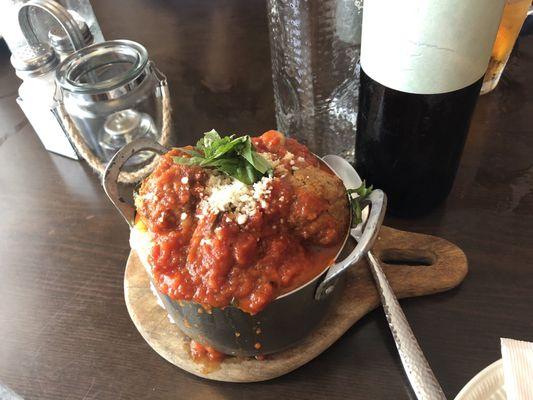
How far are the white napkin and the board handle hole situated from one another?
21cm

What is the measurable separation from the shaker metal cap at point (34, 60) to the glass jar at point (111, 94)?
0.15 feet

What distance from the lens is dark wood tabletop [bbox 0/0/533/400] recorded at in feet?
1.73

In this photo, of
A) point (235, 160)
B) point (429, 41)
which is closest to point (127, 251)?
point (235, 160)

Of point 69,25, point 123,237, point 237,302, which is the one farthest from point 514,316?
point 69,25

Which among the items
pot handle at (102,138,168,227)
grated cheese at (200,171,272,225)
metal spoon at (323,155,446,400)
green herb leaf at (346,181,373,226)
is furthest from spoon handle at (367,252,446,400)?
pot handle at (102,138,168,227)

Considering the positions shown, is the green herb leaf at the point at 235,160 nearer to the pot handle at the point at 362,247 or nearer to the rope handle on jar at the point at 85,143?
the pot handle at the point at 362,247

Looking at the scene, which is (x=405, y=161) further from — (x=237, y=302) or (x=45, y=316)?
(x=45, y=316)

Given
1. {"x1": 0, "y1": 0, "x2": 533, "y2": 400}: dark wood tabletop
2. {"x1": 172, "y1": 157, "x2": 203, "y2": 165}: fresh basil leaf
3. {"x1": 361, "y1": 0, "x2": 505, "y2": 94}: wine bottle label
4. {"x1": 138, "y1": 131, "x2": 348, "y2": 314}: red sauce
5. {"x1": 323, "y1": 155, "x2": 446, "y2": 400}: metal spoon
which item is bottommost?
{"x1": 0, "y1": 0, "x2": 533, "y2": 400}: dark wood tabletop

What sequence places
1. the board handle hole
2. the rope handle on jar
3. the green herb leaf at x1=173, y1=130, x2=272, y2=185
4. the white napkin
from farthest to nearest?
the rope handle on jar
the board handle hole
the green herb leaf at x1=173, y1=130, x2=272, y2=185
the white napkin

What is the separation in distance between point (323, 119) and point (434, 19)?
332mm

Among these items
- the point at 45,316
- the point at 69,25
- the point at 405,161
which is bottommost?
the point at 45,316

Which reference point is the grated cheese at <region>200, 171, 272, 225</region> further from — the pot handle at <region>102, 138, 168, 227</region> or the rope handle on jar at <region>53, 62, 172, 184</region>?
the rope handle on jar at <region>53, 62, 172, 184</region>

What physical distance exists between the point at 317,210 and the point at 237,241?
9 centimetres

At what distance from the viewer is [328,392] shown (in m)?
0.51
